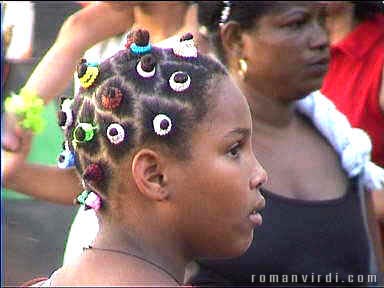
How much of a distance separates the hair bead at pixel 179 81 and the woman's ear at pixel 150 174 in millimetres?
118

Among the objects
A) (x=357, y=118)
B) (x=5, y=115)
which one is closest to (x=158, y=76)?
(x=5, y=115)

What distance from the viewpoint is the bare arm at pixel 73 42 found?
3.58 meters

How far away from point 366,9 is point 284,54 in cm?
84

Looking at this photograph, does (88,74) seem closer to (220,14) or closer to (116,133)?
(116,133)

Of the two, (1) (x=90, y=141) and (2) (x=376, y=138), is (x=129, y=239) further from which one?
(2) (x=376, y=138)

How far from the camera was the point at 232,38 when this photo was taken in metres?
3.01

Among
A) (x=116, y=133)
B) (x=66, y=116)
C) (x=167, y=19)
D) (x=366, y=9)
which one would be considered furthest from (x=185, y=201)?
(x=366, y=9)

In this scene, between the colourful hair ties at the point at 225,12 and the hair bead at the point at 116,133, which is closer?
the hair bead at the point at 116,133

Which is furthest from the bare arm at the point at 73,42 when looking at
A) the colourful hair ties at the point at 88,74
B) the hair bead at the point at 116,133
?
the hair bead at the point at 116,133

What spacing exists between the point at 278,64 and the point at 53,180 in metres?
0.81

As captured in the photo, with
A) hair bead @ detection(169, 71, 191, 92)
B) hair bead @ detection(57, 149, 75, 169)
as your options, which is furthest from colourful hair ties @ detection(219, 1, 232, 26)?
hair bead @ detection(169, 71, 191, 92)

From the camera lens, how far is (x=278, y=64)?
2.96 metres

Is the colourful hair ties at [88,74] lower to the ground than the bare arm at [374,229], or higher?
higher

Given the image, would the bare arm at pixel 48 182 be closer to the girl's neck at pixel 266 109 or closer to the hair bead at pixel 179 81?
the girl's neck at pixel 266 109
